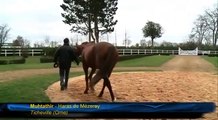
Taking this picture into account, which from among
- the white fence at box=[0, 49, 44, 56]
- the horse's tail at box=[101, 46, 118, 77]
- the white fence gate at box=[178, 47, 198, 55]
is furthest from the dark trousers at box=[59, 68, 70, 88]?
the white fence gate at box=[178, 47, 198, 55]

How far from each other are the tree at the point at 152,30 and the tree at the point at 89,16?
31.8 meters

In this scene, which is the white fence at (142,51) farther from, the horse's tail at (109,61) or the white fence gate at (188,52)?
the horse's tail at (109,61)

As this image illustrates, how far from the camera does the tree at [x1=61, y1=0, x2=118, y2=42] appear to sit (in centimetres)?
5919

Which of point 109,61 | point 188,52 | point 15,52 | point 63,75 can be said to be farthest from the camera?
point 188,52

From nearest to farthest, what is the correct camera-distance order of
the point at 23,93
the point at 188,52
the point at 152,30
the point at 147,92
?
the point at 23,93 < the point at 147,92 < the point at 188,52 < the point at 152,30

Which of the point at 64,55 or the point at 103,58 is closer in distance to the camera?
the point at 103,58

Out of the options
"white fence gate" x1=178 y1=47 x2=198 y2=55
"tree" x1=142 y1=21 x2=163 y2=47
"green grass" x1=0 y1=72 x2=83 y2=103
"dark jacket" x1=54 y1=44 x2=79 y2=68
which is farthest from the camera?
"tree" x1=142 y1=21 x2=163 y2=47

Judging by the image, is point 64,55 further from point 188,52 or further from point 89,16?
point 188,52

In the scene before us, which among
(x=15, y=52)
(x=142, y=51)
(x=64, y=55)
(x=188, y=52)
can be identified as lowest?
(x=188, y=52)

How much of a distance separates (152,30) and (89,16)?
35028 millimetres

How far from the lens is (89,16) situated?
5956 cm

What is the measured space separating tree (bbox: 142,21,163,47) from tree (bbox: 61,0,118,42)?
104 ft

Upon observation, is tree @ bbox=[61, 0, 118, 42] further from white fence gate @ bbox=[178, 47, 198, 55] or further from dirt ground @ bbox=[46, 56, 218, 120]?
dirt ground @ bbox=[46, 56, 218, 120]

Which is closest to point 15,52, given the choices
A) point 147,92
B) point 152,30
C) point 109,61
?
point 147,92
